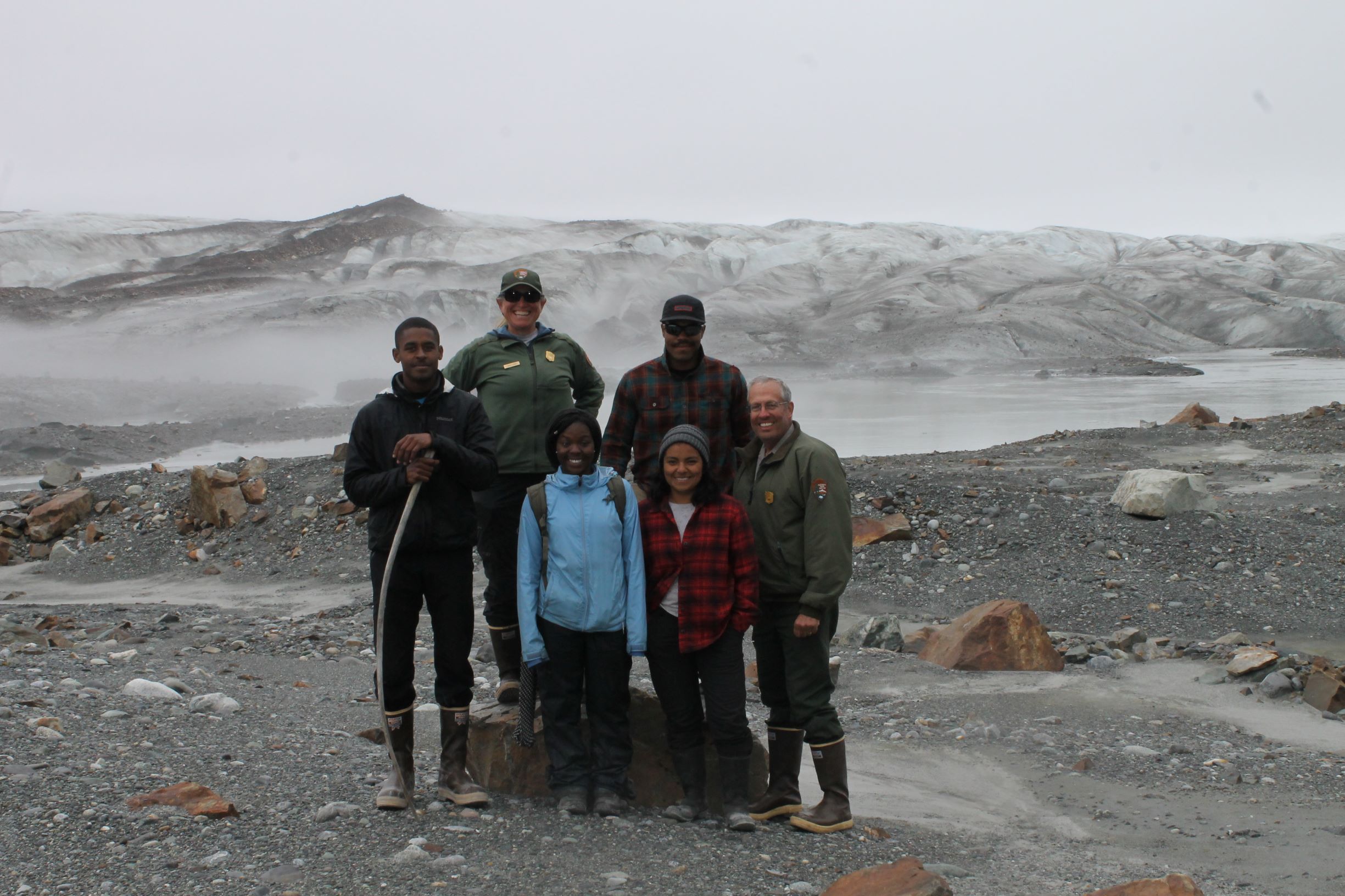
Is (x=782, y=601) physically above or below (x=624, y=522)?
below

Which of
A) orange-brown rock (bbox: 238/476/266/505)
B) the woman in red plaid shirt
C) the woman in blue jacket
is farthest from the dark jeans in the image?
orange-brown rock (bbox: 238/476/266/505)

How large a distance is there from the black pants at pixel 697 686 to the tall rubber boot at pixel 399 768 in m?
0.90

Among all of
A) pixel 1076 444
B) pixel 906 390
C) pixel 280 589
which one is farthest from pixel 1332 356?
pixel 280 589

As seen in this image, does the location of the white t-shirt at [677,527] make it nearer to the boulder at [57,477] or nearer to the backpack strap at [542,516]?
the backpack strap at [542,516]

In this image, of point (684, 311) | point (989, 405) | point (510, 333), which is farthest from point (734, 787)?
point (989, 405)

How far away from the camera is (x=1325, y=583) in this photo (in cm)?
857

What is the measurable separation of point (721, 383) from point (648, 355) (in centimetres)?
4206

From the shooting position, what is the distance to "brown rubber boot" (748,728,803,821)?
13.6 feet

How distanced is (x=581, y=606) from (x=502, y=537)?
969mm

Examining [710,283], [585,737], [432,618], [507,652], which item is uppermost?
[710,283]

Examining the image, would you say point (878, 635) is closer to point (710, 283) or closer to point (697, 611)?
point (697, 611)

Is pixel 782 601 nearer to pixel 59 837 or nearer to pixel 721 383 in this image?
pixel 721 383

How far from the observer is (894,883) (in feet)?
11.2

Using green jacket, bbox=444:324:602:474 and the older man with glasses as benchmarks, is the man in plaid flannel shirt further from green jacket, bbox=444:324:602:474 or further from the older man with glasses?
green jacket, bbox=444:324:602:474
